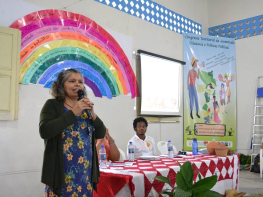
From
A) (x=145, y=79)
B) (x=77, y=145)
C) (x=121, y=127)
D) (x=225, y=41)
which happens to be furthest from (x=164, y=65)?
(x=77, y=145)

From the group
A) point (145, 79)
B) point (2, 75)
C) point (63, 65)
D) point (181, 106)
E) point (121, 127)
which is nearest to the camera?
point (2, 75)

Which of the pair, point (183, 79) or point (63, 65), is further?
point (183, 79)

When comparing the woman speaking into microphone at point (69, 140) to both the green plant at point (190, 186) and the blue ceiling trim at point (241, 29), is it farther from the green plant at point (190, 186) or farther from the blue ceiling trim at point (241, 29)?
the blue ceiling trim at point (241, 29)

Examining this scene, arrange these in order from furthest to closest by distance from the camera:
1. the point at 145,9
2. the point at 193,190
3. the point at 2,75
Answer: the point at 145,9
the point at 2,75
the point at 193,190

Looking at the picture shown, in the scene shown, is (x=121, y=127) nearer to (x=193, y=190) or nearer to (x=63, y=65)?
(x=63, y=65)

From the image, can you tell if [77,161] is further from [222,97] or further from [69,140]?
[222,97]

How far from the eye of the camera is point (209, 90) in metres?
6.57

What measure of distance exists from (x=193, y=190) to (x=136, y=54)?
4.28m

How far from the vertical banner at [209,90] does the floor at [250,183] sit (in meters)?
0.95

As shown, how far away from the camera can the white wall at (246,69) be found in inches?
268

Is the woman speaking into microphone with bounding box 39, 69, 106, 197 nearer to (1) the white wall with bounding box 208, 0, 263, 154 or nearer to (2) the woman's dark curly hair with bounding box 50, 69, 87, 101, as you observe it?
(2) the woman's dark curly hair with bounding box 50, 69, 87, 101

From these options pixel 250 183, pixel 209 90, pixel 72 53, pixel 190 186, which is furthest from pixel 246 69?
pixel 190 186

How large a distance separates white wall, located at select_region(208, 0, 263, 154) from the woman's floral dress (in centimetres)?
592

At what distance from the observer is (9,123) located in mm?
3533
